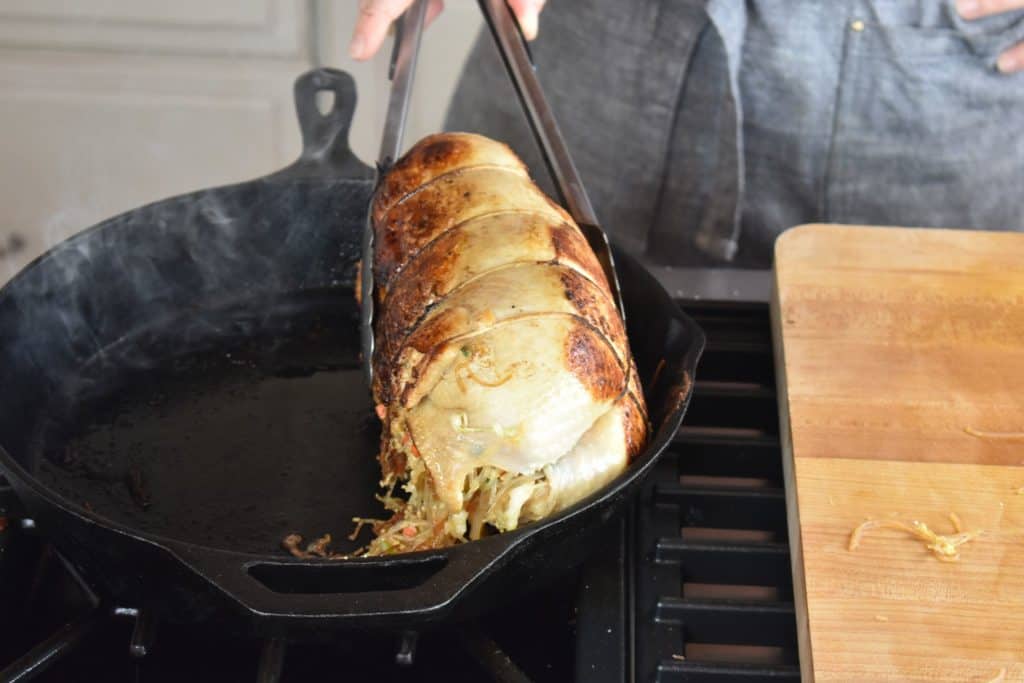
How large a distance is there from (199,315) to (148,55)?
154 centimetres

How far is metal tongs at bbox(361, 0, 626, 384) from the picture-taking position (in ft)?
4.53

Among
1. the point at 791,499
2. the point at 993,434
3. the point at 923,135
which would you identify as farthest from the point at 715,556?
the point at 923,135

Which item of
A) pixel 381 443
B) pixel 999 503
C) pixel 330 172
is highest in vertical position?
pixel 330 172

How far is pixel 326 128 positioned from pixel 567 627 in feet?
2.90

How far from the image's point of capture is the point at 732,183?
1.89 m

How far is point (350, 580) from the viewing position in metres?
0.97

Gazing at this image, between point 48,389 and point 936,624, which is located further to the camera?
→ point 48,389

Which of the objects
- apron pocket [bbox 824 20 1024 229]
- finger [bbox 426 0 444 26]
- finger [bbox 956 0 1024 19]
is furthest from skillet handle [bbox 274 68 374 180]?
finger [bbox 956 0 1024 19]

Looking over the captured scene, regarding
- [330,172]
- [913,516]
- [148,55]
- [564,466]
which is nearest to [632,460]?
[564,466]

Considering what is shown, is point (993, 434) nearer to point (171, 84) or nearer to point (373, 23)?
point (373, 23)

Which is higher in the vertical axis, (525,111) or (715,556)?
(525,111)

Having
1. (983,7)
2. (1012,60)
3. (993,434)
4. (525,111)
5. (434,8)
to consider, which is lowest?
(993,434)

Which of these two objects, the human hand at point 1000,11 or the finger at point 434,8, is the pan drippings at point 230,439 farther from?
the human hand at point 1000,11

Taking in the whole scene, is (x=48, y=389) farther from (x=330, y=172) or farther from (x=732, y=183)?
(x=732, y=183)
